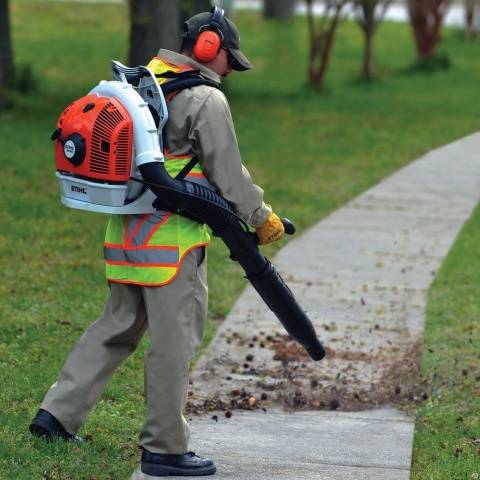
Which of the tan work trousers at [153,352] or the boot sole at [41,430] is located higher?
the tan work trousers at [153,352]

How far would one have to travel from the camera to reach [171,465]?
5.46 m

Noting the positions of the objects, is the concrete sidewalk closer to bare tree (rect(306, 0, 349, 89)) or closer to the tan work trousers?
the tan work trousers

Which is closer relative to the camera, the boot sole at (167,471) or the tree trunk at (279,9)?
the boot sole at (167,471)

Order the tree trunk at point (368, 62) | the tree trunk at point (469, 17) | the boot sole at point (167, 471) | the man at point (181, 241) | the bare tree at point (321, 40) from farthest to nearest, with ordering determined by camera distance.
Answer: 1. the tree trunk at point (469, 17)
2. the tree trunk at point (368, 62)
3. the bare tree at point (321, 40)
4. the boot sole at point (167, 471)
5. the man at point (181, 241)

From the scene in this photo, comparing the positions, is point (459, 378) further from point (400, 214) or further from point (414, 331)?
point (400, 214)

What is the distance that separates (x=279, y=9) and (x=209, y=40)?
91.9 ft

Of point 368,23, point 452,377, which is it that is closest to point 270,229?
point 452,377

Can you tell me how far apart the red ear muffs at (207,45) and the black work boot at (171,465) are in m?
1.55

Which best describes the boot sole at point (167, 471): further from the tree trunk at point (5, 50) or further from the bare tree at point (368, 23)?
the bare tree at point (368, 23)

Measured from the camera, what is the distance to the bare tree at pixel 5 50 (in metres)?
18.3

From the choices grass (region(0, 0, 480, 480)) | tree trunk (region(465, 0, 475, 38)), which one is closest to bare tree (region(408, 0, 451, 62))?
grass (region(0, 0, 480, 480))

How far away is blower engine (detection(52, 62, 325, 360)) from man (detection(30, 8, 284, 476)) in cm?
7

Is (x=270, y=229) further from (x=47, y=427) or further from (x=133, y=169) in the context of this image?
(x=47, y=427)

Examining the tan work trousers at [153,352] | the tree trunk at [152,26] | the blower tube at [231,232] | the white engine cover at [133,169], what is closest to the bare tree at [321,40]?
the tree trunk at [152,26]
